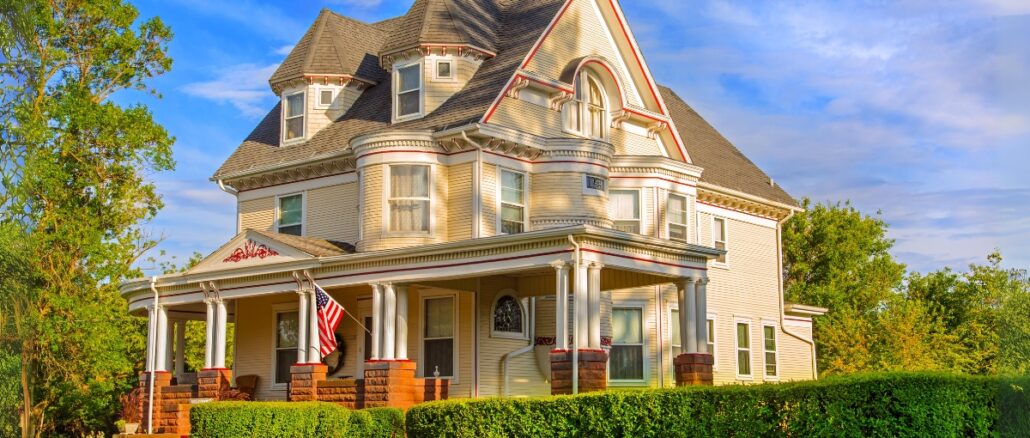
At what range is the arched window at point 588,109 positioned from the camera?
1101 inches

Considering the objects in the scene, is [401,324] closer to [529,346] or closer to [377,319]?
[377,319]

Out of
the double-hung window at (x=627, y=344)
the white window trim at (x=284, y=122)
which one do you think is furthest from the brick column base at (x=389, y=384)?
the white window trim at (x=284, y=122)

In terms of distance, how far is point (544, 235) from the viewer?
20656mm

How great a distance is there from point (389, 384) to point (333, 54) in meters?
10.8

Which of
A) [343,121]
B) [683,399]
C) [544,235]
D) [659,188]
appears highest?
[343,121]

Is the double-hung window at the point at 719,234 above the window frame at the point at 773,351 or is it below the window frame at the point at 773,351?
above

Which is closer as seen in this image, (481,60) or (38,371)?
(481,60)

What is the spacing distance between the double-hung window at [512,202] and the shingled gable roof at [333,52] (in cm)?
605

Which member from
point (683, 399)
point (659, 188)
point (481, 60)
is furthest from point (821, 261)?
point (683, 399)

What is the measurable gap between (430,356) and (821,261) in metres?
29.1

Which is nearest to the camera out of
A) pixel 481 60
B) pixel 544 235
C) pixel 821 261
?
pixel 544 235

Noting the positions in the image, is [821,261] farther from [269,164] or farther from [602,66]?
[269,164]

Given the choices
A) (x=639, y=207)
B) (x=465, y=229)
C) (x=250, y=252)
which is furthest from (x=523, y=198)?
(x=250, y=252)

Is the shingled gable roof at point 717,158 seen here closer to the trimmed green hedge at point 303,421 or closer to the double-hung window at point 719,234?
the double-hung window at point 719,234
